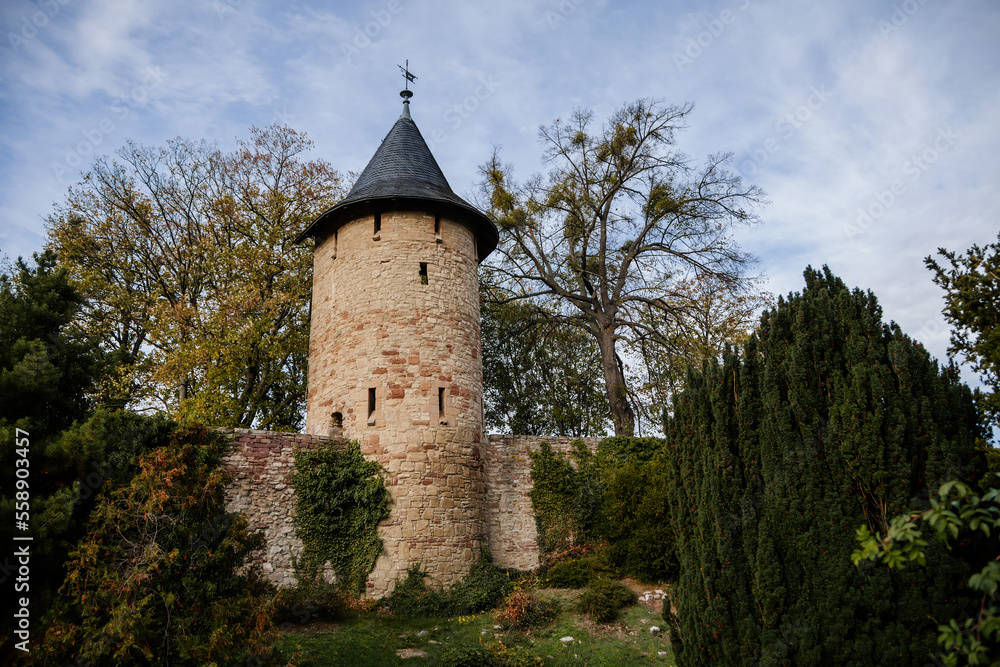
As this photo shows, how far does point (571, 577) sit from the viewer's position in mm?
11414

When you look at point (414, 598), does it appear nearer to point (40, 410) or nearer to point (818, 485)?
point (40, 410)

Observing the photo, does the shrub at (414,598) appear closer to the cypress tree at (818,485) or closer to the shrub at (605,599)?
the shrub at (605,599)

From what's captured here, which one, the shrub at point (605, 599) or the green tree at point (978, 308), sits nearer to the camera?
the green tree at point (978, 308)

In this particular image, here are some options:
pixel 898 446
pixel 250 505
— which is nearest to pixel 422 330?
pixel 250 505

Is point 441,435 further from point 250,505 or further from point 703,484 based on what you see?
point 703,484

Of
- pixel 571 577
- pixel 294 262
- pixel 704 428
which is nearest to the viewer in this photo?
pixel 704 428

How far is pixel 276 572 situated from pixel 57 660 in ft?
13.9

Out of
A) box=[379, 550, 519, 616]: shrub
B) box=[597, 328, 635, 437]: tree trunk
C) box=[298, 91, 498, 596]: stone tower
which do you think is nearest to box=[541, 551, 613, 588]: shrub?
box=[379, 550, 519, 616]: shrub

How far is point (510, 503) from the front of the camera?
1241 centimetres

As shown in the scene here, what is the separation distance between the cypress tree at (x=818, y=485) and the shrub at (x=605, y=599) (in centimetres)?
287

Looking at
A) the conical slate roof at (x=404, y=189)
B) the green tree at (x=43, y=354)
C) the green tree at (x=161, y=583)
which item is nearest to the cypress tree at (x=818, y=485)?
the green tree at (x=161, y=583)

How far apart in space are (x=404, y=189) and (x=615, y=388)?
293 inches

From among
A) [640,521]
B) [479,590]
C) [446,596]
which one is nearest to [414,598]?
[446,596]

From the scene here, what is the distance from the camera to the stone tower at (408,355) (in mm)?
10953
